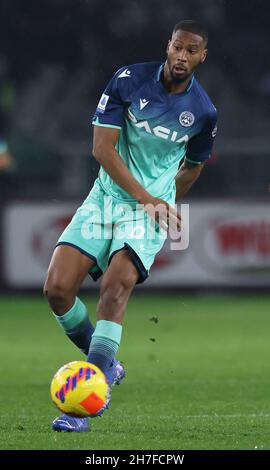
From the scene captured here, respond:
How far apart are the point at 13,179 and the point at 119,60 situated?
2.74 m

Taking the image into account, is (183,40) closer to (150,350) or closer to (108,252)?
(108,252)

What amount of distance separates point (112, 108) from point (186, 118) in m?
0.45

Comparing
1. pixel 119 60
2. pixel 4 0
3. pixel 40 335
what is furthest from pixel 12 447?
pixel 4 0

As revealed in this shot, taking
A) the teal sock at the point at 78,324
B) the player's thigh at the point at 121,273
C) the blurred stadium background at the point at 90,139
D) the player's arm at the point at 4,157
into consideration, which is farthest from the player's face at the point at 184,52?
the player's arm at the point at 4,157

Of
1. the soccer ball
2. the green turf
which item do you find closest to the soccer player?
the soccer ball

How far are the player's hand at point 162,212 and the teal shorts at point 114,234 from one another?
0.23 feet

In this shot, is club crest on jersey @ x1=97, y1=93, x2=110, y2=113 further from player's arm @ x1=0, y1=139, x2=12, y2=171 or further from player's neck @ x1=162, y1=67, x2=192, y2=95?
player's arm @ x1=0, y1=139, x2=12, y2=171

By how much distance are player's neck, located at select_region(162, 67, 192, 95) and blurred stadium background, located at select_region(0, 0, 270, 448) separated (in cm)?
502

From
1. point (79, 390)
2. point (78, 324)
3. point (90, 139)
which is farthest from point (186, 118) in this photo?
point (90, 139)

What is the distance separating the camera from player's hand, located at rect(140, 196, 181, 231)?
6324mm

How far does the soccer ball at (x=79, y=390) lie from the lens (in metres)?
5.81

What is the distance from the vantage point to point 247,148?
1609cm

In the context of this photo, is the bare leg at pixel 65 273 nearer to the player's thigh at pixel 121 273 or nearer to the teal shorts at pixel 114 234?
the teal shorts at pixel 114 234

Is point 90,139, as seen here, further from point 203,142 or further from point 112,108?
point 112,108
